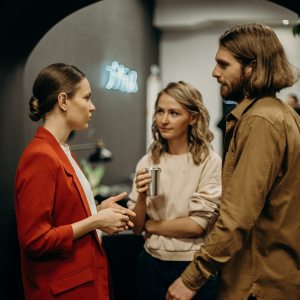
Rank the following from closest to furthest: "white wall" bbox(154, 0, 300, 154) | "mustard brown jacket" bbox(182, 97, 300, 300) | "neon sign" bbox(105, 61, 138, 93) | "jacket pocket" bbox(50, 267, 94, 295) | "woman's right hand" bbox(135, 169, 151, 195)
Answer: "mustard brown jacket" bbox(182, 97, 300, 300), "jacket pocket" bbox(50, 267, 94, 295), "woman's right hand" bbox(135, 169, 151, 195), "neon sign" bbox(105, 61, 138, 93), "white wall" bbox(154, 0, 300, 154)

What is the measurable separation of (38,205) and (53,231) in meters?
0.11

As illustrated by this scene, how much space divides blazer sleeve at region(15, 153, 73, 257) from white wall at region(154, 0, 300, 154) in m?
8.01

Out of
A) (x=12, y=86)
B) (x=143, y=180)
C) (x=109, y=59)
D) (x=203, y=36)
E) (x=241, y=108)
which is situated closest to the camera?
(x=241, y=108)

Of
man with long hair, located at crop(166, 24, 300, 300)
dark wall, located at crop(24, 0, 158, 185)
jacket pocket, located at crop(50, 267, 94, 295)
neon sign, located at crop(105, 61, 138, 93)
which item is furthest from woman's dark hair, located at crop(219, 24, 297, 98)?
neon sign, located at crop(105, 61, 138, 93)

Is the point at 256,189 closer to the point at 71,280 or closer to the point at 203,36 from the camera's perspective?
the point at 71,280

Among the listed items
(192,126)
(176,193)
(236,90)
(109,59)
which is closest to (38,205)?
(176,193)

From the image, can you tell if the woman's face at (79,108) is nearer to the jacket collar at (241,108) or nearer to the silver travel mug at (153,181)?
the silver travel mug at (153,181)

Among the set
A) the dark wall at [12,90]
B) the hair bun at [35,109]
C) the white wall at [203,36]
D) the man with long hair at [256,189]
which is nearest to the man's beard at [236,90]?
the man with long hair at [256,189]

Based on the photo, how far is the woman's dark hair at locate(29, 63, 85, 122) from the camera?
1.89 metres

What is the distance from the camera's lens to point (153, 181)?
2.08 m

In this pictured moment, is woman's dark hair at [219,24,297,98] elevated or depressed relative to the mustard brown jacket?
elevated

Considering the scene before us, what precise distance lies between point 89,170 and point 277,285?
11.0ft

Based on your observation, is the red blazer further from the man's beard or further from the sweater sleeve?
the man's beard

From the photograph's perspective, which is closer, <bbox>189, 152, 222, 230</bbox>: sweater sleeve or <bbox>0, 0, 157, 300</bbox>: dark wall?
<bbox>189, 152, 222, 230</bbox>: sweater sleeve
